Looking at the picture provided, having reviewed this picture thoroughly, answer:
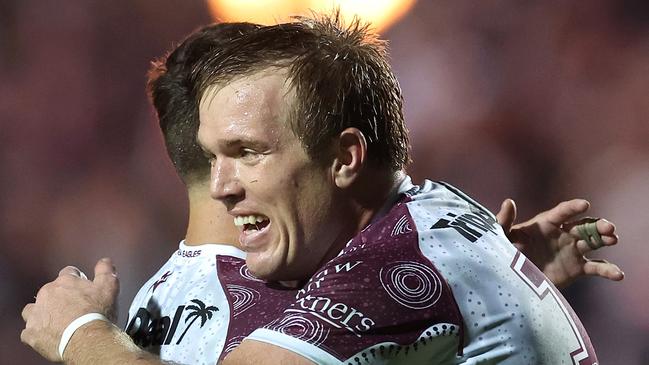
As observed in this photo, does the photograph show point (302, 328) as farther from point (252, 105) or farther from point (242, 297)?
point (252, 105)

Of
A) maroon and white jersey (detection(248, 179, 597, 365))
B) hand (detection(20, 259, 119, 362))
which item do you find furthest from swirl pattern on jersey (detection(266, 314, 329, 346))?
hand (detection(20, 259, 119, 362))

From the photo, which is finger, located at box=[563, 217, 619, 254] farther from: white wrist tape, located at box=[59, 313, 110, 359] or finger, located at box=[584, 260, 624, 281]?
white wrist tape, located at box=[59, 313, 110, 359]

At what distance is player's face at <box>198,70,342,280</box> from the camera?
2557 mm

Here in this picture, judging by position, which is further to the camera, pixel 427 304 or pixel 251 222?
pixel 251 222

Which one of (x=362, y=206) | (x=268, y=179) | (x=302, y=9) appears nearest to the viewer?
(x=268, y=179)

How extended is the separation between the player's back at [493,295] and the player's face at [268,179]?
259mm

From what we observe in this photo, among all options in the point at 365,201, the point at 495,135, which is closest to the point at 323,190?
the point at 365,201

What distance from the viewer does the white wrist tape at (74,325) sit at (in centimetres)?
264

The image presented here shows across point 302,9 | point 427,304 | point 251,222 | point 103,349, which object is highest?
point 302,9

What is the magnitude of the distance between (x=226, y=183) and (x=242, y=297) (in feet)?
1.04

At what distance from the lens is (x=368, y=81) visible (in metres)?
2.70

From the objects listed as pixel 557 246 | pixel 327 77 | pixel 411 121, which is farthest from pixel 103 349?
pixel 411 121

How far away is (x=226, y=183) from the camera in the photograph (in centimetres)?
263

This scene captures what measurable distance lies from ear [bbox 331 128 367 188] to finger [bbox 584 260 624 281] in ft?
4.04
